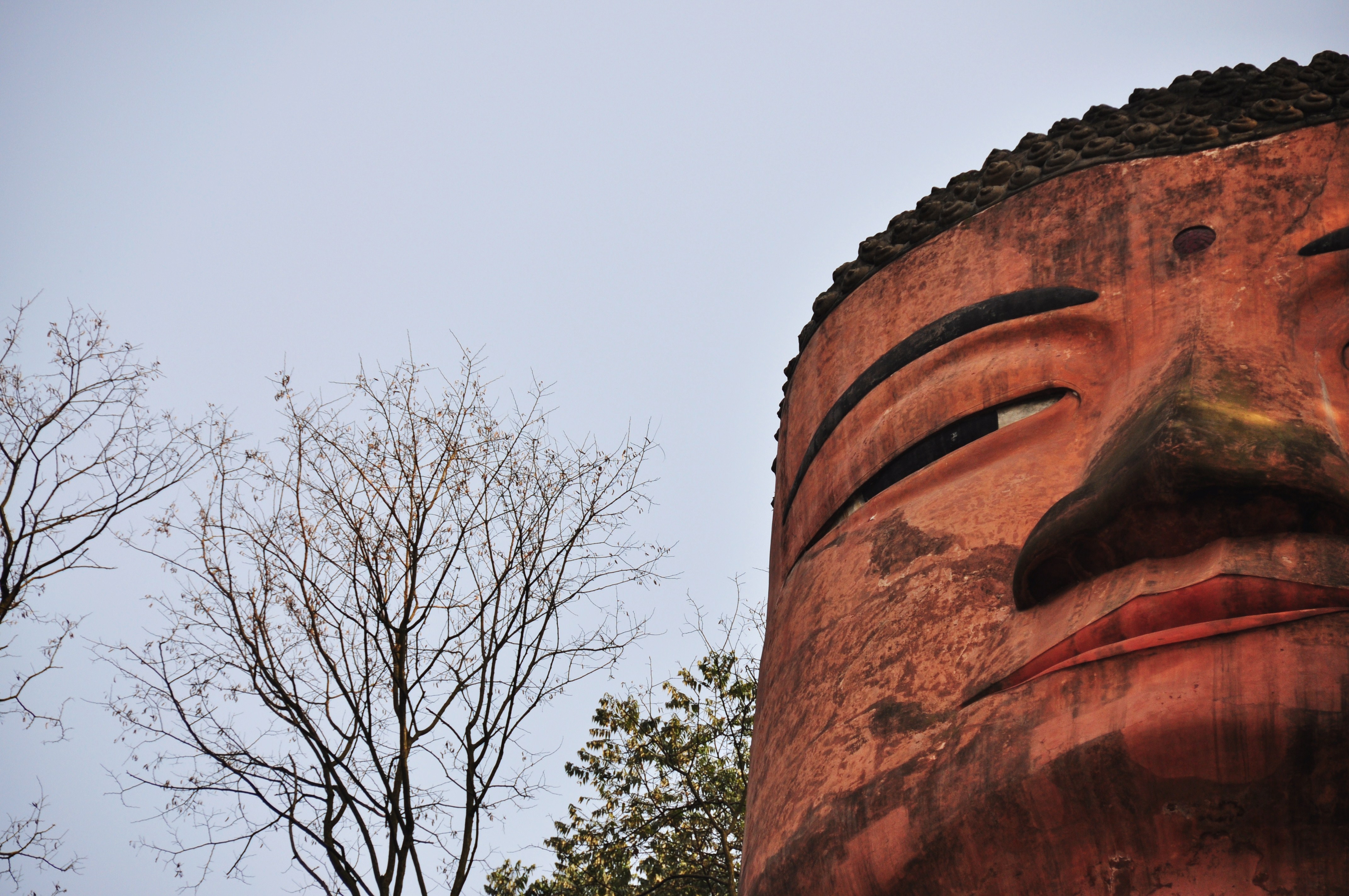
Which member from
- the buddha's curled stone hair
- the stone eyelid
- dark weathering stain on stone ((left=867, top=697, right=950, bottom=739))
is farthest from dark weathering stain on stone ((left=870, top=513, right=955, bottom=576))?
the buddha's curled stone hair

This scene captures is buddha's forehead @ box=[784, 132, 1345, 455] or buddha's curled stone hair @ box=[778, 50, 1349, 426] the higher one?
buddha's curled stone hair @ box=[778, 50, 1349, 426]

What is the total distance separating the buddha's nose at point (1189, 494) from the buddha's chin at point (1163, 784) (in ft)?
1.07

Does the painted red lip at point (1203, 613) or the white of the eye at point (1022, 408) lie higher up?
the white of the eye at point (1022, 408)

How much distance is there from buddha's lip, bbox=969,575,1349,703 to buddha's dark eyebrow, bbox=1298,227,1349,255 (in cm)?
175

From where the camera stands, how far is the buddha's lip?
2.91m

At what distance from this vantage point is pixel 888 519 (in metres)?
4.42

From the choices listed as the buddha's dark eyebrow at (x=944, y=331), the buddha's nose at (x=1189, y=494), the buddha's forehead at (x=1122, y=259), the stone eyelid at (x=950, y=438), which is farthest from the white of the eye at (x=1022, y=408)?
the buddha's nose at (x=1189, y=494)

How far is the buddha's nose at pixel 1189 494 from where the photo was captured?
3.08 meters

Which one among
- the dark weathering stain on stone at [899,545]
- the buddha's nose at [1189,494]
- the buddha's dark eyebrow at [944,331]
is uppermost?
the buddha's dark eyebrow at [944,331]

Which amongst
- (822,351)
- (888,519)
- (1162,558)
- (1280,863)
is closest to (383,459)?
(822,351)

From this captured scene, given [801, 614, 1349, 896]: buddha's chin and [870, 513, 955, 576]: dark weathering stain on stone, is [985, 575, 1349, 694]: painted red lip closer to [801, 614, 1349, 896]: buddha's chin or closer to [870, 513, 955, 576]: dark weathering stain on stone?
[801, 614, 1349, 896]: buddha's chin

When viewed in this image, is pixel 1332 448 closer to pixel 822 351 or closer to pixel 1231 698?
pixel 1231 698

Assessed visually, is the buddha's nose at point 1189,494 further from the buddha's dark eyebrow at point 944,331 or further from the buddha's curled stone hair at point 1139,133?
the buddha's curled stone hair at point 1139,133

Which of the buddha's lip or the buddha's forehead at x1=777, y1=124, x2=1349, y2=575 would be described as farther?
the buddha's forehead at x1=777, y1=124, x2=1349, y2=575
